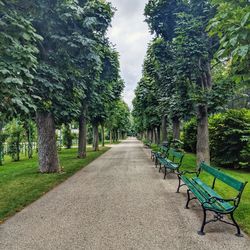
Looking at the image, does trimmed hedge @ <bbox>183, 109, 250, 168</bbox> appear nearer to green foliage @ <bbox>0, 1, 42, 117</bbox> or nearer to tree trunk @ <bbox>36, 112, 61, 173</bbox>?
tree trunk @ <bbox>36, 112, 61, 173</bbox>

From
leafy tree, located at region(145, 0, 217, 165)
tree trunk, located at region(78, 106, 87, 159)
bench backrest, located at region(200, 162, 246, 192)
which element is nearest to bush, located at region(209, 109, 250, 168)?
leafy tree, located at region(145, 0, 217, 165)

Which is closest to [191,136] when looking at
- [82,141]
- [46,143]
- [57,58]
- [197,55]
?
[82,141]

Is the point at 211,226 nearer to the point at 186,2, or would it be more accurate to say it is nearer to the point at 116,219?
the point at 116,219

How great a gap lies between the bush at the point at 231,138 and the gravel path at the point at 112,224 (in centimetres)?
593

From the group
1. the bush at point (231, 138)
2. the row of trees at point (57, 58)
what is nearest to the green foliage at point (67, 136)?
the row of trees at point (57, 58)

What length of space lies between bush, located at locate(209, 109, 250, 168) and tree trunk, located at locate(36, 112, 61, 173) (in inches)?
329

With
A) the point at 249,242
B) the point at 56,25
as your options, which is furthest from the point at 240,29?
the point at 56,25

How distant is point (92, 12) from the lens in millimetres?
11297

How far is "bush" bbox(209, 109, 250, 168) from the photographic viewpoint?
12188mm

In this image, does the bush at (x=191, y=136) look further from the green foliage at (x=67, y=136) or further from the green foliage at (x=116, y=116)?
the green foliage at (x=67, y=136)

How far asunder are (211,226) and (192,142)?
55.8ft

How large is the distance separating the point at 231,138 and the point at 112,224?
31.4ft

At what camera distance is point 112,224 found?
5.00 m

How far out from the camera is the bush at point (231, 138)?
12.2 meters
